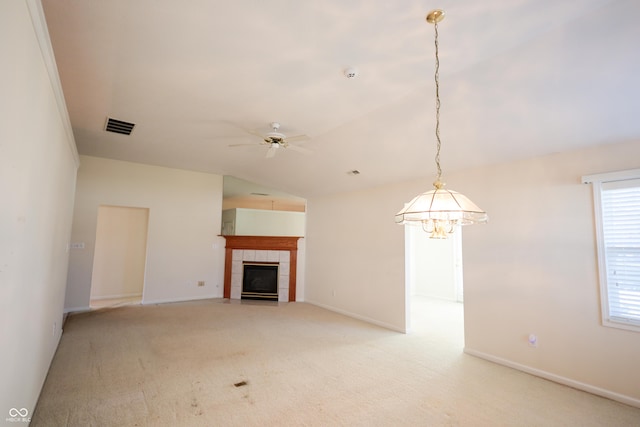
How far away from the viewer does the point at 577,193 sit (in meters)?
3.25

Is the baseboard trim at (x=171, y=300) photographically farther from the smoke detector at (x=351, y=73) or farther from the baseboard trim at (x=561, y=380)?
the smoke detector at (x=351, y=73)

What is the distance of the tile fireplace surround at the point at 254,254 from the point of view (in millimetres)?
7484

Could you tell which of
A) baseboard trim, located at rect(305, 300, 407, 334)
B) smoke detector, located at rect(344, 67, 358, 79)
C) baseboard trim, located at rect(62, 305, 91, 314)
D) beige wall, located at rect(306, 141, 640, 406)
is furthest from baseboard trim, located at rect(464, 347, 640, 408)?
baseboard trim, located at rect(62, 305, 91, 314)

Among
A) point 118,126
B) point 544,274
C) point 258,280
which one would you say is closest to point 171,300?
point 258,280

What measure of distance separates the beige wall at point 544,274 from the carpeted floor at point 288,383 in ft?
0.84

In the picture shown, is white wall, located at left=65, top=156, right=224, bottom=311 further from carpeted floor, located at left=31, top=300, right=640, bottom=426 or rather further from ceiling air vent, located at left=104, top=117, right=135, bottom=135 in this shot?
ceiling air vent, located at left=104, top=117, right=135, bottom=135

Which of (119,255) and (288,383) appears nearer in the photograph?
(288,383)

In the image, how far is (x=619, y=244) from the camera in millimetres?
2975

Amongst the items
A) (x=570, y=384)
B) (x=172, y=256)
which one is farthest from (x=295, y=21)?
(x=172, y=256)

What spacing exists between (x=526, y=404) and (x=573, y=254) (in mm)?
1612

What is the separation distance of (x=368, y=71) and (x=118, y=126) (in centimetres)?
381

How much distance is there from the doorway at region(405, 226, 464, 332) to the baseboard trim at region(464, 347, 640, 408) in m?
2.60

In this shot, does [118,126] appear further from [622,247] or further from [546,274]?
→ [622,247]

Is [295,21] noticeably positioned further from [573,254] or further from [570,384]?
[570,384]
